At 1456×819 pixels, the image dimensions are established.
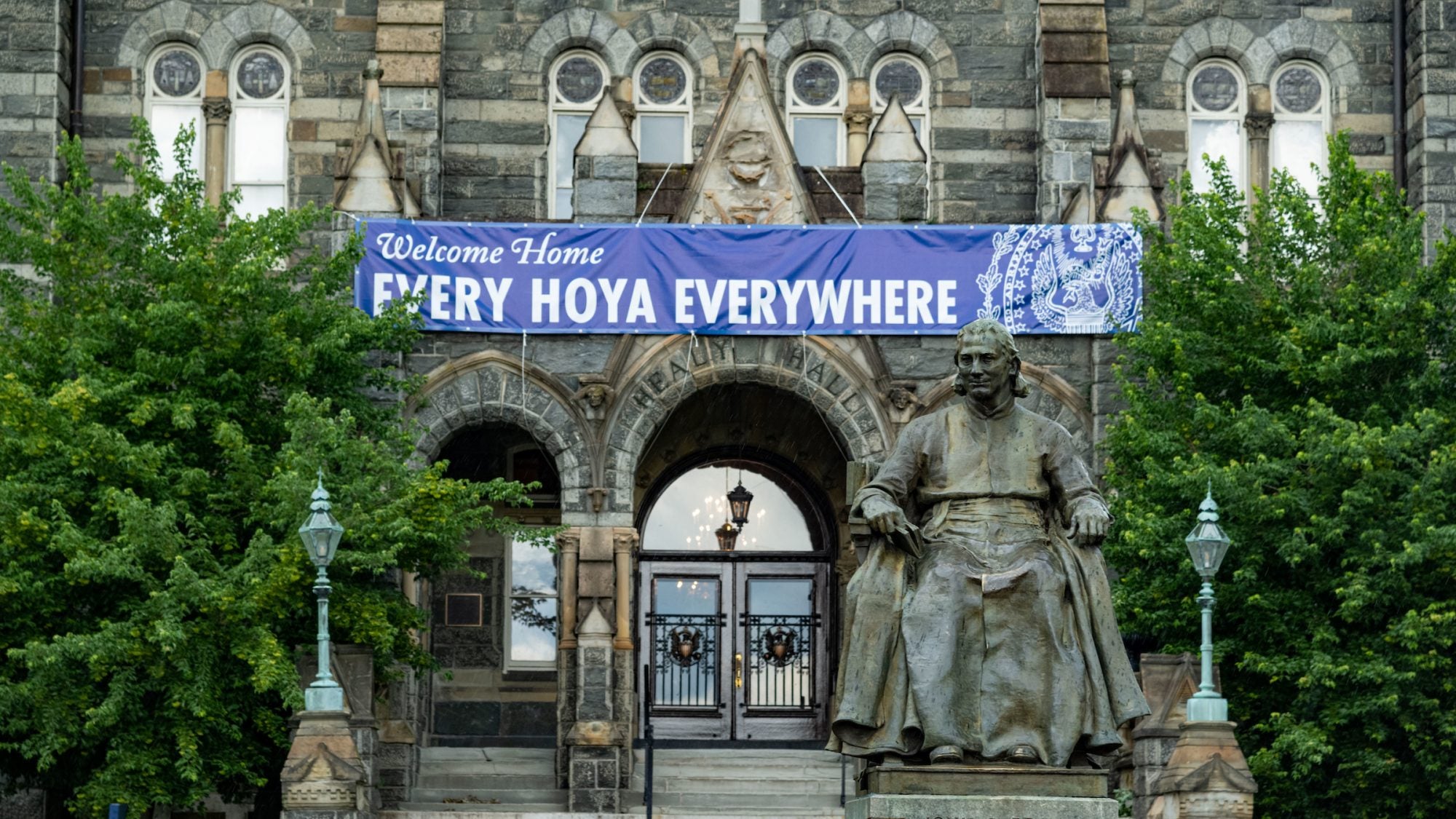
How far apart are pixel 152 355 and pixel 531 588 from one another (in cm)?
770

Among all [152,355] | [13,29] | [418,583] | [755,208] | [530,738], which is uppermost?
[13,29]

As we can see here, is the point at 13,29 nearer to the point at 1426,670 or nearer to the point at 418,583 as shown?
the point at 418,583

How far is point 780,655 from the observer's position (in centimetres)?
3102

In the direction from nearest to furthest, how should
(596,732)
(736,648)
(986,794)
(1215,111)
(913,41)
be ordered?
(986,794) → (596,732) → (736,648) → (913,41) → (1215,111)

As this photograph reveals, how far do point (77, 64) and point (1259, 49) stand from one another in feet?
46.5

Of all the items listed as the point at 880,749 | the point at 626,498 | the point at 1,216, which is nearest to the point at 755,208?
the point at 626,498

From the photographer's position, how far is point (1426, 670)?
24.2m

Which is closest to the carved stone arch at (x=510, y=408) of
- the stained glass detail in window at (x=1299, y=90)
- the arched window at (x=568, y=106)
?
the arched window at (x=568, y=106)

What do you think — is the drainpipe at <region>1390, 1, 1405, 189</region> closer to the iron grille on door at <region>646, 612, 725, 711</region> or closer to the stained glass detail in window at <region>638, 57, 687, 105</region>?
the stained glass detail in window at <region>638, 57, 687, 105</region>

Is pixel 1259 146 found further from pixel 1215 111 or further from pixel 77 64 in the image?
pixel 77 64

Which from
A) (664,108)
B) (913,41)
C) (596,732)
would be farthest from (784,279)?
(596,732)

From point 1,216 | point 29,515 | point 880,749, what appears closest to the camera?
point 880,749

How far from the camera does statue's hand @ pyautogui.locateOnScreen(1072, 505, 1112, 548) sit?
12.6m

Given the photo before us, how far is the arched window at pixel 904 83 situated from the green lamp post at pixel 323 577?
1115 cm
